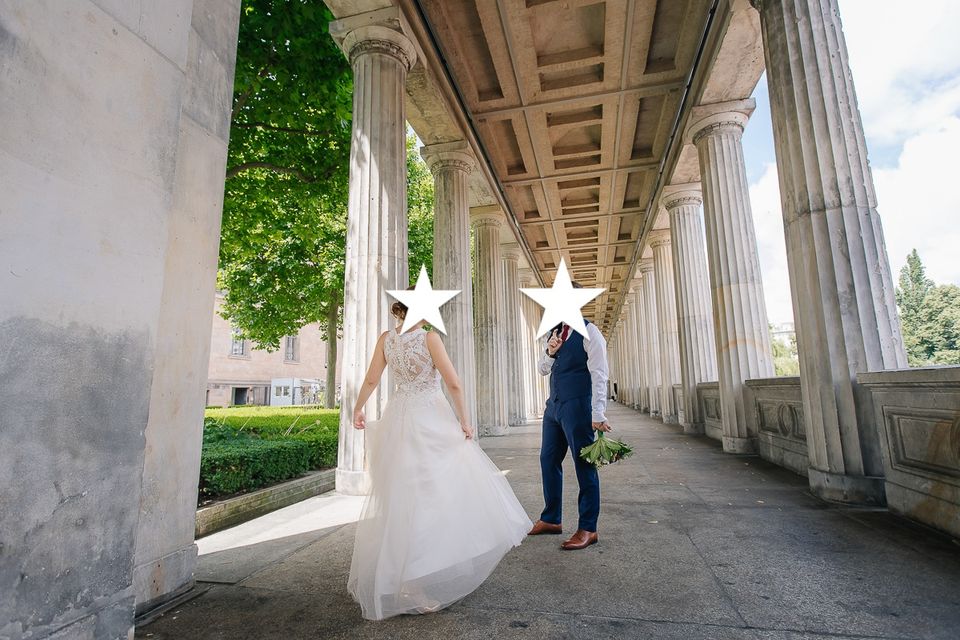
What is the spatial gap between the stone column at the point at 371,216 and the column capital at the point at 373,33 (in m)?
0.01

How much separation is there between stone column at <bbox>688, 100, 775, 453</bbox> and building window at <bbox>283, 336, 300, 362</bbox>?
32.7 m

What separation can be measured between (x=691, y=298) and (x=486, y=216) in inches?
252

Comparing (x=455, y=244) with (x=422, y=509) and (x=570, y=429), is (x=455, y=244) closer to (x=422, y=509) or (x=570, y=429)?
(x=570, y=429)

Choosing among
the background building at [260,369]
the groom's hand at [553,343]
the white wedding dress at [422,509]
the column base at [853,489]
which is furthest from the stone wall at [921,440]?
the background building at [260,369]

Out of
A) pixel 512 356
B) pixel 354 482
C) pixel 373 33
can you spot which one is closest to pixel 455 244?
pixel 373 33

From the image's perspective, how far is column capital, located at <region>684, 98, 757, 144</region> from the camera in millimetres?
8766

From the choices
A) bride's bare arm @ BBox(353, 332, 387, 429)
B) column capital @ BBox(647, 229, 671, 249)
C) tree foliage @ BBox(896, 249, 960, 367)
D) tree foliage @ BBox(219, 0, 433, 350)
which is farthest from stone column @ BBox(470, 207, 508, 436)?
tree foliage @ BBox(896, 249, 960, 367)

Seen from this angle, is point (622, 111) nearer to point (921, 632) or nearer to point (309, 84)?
point (309, 84)

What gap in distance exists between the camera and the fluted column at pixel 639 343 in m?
22.0

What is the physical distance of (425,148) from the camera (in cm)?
1054

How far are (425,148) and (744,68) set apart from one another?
6490mm

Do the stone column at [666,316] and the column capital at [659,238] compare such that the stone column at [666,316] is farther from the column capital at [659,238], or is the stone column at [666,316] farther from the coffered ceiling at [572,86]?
the coffered ceiling at [572,86]

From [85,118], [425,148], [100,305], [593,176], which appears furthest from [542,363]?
[593,176]

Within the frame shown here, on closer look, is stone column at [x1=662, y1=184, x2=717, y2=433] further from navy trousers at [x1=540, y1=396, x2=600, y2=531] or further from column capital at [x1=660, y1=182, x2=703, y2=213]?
navy trousers at [x1=540, y1=396, x2=600, y2=531]
